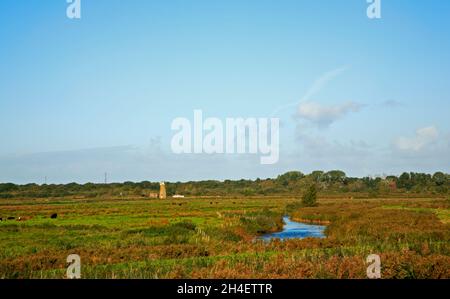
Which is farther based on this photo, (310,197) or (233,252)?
(310,197)

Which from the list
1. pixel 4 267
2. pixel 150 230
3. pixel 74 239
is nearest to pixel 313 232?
pixel 150 230

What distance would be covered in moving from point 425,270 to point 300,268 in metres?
4.42

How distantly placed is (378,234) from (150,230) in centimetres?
2080

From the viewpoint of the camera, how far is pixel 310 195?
306ft

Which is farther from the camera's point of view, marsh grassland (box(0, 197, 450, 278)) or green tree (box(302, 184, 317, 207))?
green tree (box(302, 184, 317, 207))

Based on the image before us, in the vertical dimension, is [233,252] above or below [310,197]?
below

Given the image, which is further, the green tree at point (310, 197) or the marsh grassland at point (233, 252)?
the green tree at point (310, 197)
